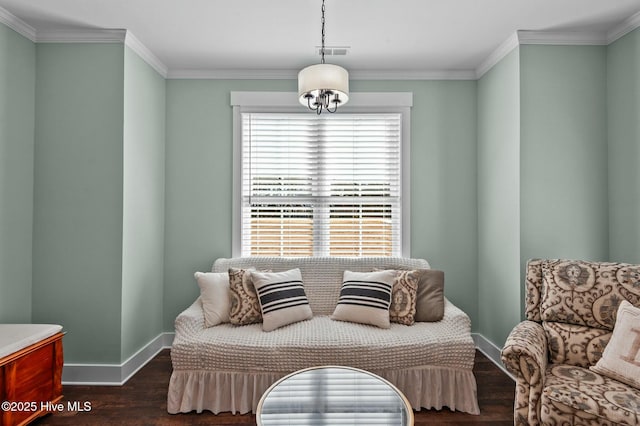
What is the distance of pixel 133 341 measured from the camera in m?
3.18

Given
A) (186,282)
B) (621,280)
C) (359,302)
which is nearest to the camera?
(621,280)

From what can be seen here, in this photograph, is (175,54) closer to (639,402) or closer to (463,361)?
(463,361)

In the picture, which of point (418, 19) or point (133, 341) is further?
point (133, 341)

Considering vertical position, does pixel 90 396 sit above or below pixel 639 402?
below

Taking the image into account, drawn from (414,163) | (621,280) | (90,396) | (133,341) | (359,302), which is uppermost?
(414,163)

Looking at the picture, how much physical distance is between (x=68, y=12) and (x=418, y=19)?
2.47 metres

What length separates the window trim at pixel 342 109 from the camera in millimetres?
3719

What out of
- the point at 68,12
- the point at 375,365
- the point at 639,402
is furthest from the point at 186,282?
the point at 639,402

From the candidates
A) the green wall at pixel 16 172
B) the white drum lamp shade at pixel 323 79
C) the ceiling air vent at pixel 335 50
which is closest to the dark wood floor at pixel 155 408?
the green wall at pixel 16 172

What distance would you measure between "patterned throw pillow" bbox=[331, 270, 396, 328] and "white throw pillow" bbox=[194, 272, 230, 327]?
0.84m

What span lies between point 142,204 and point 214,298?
107 cm

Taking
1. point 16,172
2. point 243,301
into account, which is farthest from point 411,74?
point 16,172

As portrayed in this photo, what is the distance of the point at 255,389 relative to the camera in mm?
2537

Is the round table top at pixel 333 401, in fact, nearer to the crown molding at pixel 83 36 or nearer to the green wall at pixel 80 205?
the green wall at pixel 80 205
